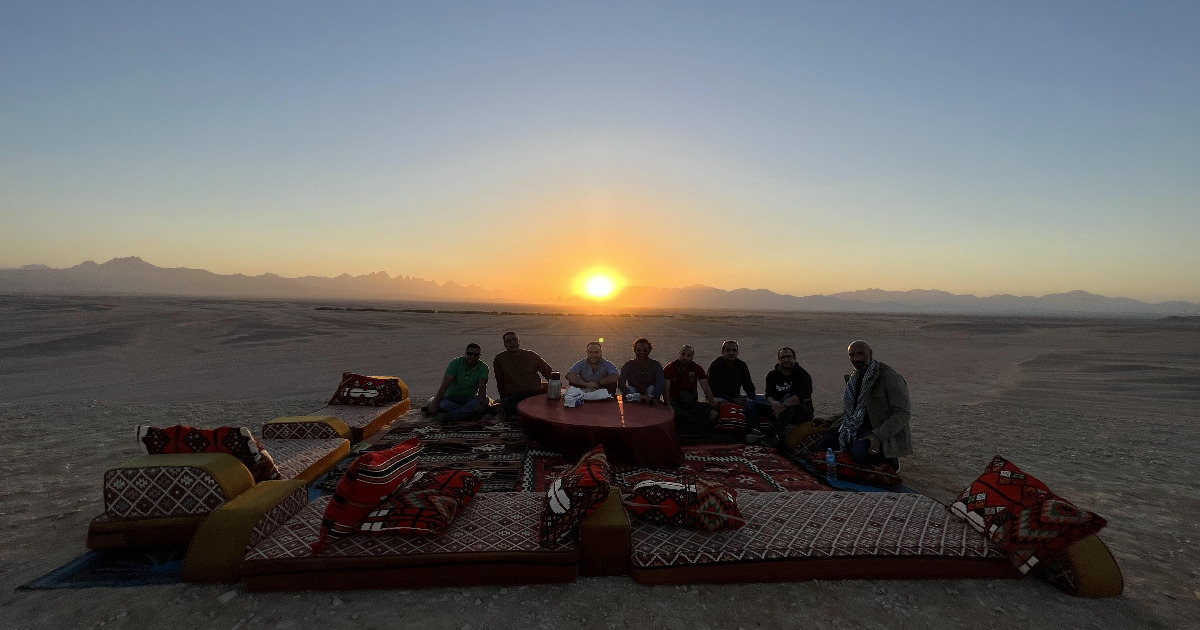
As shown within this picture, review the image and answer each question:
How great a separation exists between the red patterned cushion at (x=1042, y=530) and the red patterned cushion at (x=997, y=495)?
0.26 ft

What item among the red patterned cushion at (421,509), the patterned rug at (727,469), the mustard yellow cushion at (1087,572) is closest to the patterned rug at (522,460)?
the patterned rug at (727,469)

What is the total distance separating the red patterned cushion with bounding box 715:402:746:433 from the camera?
7.28 meters

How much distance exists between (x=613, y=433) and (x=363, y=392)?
435 cm

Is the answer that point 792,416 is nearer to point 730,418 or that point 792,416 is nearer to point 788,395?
point 788,395

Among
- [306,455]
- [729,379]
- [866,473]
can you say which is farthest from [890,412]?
[306,455]

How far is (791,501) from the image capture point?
14.3 feet

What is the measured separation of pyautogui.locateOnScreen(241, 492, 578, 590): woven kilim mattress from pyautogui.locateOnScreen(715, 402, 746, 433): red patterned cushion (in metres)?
4.21

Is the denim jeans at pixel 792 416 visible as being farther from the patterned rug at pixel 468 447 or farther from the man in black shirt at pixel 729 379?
the patterned rug at pixel 468 447

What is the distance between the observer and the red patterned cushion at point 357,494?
3400 mm

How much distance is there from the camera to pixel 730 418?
7.36m

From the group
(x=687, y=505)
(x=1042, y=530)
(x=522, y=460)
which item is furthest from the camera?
(x=522, y=460)

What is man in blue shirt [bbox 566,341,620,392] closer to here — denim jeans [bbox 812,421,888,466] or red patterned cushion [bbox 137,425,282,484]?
denim jeans [bbox 812,421,888,466]

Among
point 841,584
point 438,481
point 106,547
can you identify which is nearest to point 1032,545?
point 841,584

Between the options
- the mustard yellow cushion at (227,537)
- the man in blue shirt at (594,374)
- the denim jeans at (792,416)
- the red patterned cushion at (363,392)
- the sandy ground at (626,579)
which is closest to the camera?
the sandy ground at (626,579)
